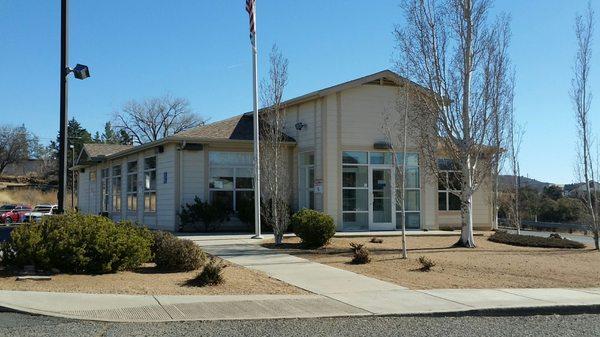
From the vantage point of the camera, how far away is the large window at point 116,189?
29984 millimetres

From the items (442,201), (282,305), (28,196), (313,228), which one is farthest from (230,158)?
(28,196)

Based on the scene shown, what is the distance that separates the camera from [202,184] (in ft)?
74.8

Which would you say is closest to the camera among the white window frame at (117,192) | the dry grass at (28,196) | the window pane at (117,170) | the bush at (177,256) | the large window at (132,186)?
the bush at (177,256)

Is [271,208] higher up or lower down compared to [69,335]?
higher up

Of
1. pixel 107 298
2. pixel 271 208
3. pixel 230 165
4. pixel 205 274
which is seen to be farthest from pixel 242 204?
pixel 107 298

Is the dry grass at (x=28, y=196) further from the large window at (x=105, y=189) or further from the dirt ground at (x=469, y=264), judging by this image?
the dirt ground at (x=469, y=264)

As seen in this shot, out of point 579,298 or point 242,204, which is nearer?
point 579,298

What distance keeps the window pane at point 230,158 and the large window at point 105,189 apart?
38.1 ft

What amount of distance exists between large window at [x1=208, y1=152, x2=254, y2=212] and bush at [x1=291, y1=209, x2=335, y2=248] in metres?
6.55

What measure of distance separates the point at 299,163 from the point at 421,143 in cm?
678

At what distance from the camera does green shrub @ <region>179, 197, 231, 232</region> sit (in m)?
21.8

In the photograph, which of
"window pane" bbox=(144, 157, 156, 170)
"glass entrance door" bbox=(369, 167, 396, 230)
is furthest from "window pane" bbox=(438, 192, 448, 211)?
"window pane" bbox=(144, 157, 156, 170)

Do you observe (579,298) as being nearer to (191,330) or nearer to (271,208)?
(191,330)

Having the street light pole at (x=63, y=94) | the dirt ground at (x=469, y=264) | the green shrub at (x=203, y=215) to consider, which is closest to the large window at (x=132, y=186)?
the green shrub at (x=203, y=215)
